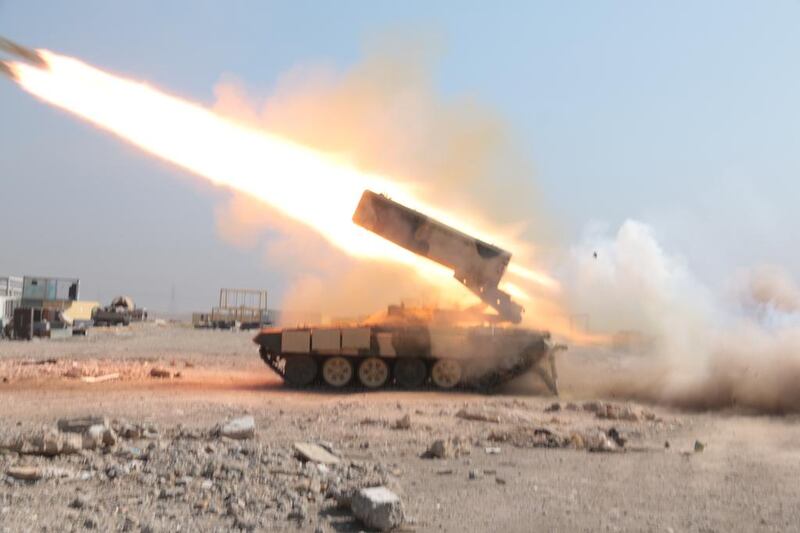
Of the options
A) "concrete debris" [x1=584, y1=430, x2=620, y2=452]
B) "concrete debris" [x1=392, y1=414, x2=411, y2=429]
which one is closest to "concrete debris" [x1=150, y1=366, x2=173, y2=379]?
"concrete debris" [x1=392, y1=414, x2=411, y2=429]

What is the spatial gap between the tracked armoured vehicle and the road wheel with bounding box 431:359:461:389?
2 centimetres

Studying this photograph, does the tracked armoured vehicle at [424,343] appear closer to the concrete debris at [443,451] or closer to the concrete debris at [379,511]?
the concrete debris at [443,451]

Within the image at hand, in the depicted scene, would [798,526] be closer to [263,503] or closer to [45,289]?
[263,503]

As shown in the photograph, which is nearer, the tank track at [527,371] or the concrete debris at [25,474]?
the concrete debris at [25,474]

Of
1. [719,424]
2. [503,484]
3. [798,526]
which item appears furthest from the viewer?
[719,424]

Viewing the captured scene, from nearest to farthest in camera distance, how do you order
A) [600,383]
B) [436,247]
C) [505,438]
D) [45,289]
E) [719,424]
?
1. [505,438]
2. [719,424]
3. [436,247]
4. [600,383]
5. [45,289]

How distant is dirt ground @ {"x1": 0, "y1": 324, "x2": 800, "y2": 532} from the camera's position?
6.75 metres

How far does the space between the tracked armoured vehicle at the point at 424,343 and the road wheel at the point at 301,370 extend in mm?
22

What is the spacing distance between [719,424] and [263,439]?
7655 millimetres

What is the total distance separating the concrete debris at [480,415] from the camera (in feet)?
42.5

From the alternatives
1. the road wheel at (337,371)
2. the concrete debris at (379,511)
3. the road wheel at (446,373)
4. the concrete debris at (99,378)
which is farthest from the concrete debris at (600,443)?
the concrete debris at (99,378)

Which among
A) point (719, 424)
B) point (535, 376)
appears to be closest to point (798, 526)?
point (719, 424)

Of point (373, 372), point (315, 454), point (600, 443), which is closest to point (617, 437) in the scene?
point (600, 443)

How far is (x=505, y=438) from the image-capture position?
36.0ft
